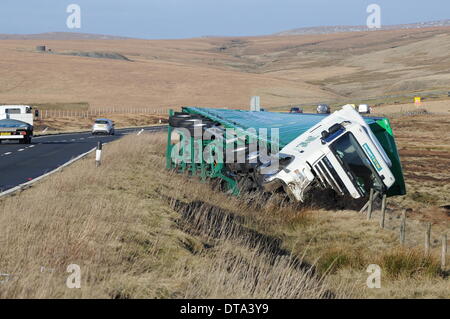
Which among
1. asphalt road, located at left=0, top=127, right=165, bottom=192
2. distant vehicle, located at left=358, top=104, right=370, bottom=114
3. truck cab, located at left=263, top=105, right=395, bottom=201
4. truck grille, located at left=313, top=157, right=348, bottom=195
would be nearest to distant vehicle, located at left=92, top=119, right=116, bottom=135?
asphalt road, located at left=0, top=127, right=165, bottom=192

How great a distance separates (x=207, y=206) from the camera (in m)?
17.1

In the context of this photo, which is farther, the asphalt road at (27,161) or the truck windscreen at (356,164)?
the asphalt road at (27,161)

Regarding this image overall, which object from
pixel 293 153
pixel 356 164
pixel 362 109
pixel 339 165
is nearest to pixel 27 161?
pixel 362 109

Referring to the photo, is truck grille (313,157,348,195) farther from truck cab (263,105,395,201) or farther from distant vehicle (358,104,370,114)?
distant vehicle (358,104,370,114)

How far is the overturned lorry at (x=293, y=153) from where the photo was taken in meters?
16.5

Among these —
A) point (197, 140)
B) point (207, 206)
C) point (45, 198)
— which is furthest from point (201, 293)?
point (197, 140)

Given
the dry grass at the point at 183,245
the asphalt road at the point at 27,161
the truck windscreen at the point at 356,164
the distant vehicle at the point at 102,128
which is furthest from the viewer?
the distant vehicle at the point at 102,128

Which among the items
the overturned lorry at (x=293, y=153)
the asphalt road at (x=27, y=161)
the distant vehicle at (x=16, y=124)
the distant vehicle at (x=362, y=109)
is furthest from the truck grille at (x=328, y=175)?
the distant vehicle at (x=16, y=124)

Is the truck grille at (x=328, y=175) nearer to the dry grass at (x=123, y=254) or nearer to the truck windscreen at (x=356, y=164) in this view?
the truck windscreen at (x=356, y=164)

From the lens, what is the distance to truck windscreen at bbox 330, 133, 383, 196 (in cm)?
1647

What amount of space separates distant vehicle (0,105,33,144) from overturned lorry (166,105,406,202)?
1531 cm

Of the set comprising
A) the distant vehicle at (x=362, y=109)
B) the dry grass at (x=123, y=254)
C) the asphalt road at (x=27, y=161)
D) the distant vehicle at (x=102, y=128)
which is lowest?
the distant vehicle at (x=102, y=128)
